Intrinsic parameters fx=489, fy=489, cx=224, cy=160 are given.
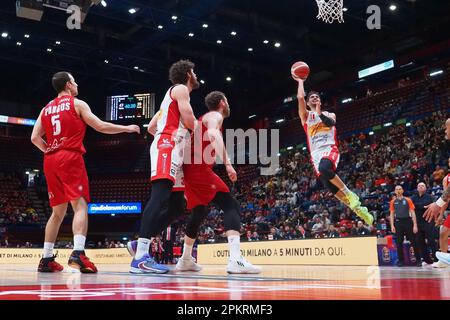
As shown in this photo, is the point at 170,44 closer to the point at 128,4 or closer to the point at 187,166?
the point at 128,4

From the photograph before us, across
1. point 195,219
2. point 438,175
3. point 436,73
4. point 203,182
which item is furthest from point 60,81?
point 436,73

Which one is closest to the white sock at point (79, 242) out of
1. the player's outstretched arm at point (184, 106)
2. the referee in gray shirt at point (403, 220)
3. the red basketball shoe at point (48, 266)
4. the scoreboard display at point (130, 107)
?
the red basketball shoe at point (48, 266)

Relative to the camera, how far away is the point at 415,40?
20.4 m

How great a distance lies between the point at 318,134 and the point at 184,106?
321 centimetres

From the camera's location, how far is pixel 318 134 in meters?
7.07

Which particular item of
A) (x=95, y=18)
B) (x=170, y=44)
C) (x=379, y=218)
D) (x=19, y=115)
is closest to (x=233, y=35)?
(x=170, y=44)

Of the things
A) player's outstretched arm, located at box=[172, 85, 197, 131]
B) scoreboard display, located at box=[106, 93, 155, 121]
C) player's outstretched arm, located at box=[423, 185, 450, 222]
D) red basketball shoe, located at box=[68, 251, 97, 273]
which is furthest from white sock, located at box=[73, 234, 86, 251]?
scoreboard display, located at box=[106, 93, 155, 121]

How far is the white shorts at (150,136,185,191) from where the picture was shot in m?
4.21

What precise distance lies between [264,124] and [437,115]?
11015 mm

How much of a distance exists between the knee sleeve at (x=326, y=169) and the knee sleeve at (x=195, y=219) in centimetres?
198

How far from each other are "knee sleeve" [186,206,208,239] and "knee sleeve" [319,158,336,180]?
6.50ft

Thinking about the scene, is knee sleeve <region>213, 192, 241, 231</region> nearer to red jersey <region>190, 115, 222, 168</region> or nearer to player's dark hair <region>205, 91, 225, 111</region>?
red jersey <region>190, 115, 222, 168</region>

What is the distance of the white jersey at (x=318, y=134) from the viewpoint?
695 centimetres

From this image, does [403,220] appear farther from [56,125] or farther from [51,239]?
[56,125]
